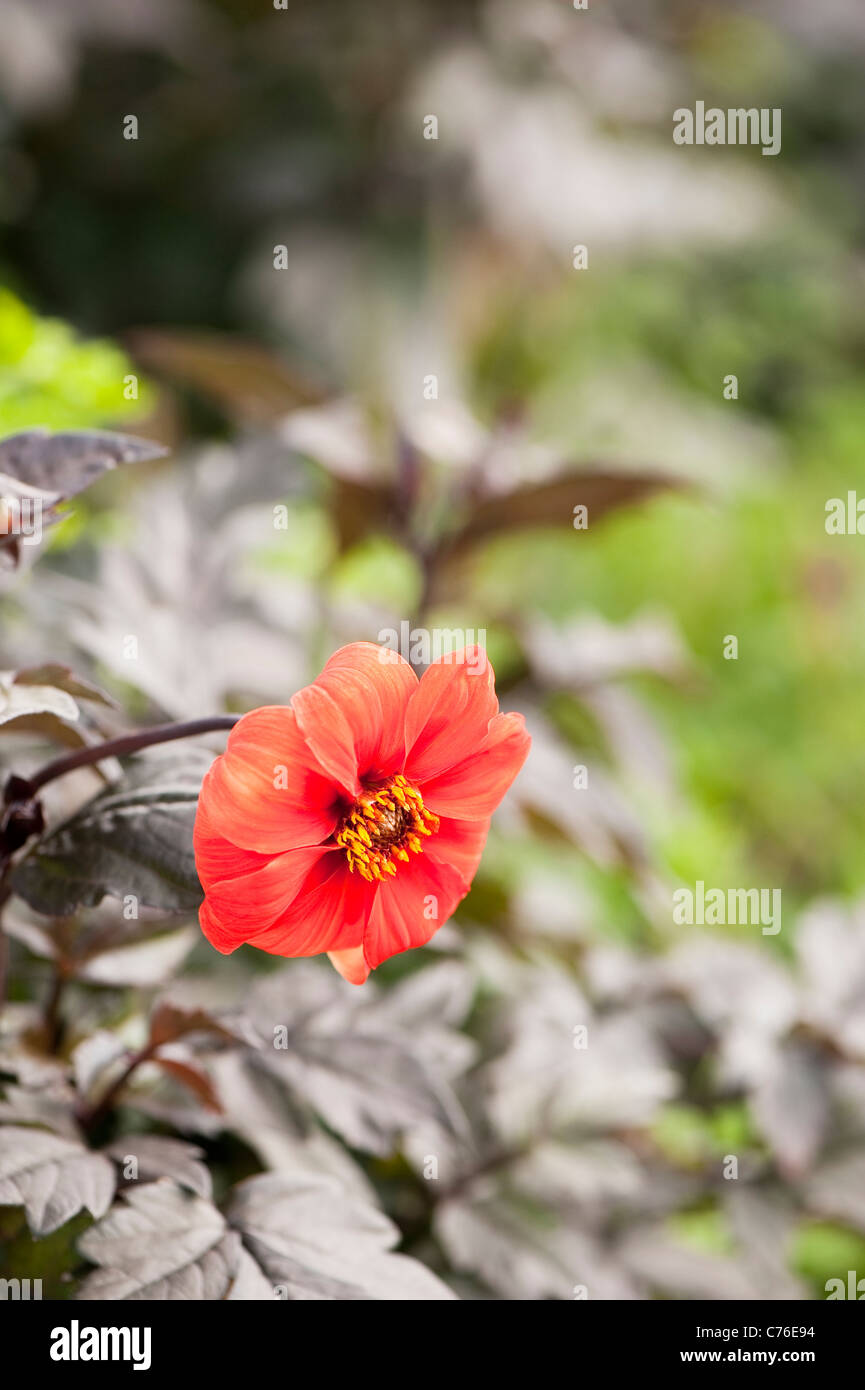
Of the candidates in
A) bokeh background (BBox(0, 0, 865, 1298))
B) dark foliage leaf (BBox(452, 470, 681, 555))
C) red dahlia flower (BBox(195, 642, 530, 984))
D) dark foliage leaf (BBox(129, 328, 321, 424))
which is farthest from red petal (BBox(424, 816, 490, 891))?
dark foliage leaf (BBox(129, 328, 321, 424))

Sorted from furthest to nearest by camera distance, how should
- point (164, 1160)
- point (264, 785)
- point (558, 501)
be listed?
point (558, 501) < point (164, 1160) < point (264, 785)

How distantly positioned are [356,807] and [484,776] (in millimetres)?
46

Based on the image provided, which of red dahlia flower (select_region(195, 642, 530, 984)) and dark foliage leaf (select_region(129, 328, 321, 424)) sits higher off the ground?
dark foliage leaf (select_region(129, 328, 321, 424))

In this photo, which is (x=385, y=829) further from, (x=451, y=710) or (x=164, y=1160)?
(x=164, y=1160)

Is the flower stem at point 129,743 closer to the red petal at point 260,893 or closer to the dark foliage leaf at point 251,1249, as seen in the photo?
the red petal at point 260,893

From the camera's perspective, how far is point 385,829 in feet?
1.34

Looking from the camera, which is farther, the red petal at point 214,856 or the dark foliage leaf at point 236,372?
the dark foliage leaf at point 236,372

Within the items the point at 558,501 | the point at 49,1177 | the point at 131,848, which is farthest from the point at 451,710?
the point at 558,501

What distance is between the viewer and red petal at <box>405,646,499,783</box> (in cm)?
39

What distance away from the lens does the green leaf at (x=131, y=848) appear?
413mm

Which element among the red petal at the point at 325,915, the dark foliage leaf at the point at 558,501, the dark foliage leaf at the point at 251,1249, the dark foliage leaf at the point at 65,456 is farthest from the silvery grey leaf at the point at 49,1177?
the dark foliage leaf at the point at 558,501

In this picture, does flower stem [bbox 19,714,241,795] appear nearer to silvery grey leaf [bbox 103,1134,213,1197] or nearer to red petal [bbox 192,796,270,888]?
red petal [bbox 192,796,270,888]
